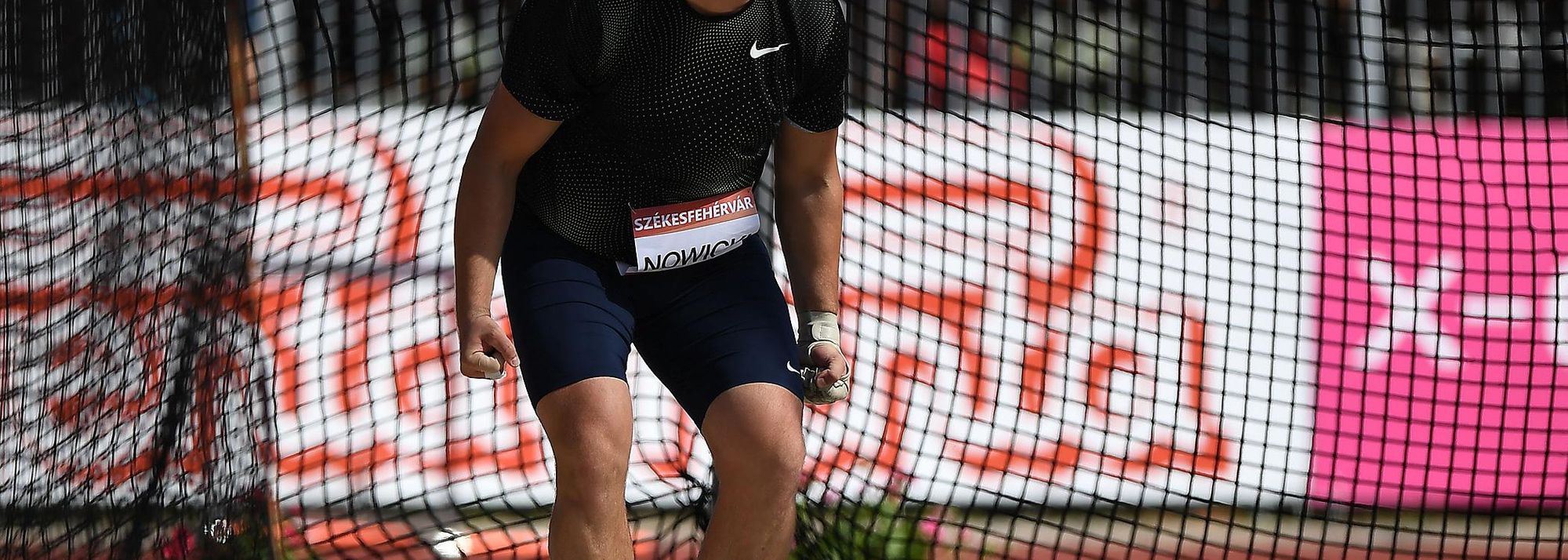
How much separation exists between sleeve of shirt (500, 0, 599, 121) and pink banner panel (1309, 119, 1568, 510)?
136 inches

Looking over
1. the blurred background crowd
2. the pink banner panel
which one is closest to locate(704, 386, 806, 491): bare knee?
the blurred background crowd

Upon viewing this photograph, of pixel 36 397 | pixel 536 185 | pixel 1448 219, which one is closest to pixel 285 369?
pixel 36 397

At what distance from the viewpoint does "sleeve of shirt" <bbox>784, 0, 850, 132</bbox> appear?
2.48 meters

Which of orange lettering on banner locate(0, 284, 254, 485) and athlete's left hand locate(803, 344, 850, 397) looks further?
orange lettering on banner locate(0, 284, 254, 485)

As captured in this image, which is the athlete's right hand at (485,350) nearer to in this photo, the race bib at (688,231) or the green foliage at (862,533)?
the race bib at (688,231)

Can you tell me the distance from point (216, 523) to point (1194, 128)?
3.49 meters

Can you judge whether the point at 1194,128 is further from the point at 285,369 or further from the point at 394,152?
the point at 285,369

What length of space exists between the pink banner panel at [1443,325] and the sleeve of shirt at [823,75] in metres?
2.96

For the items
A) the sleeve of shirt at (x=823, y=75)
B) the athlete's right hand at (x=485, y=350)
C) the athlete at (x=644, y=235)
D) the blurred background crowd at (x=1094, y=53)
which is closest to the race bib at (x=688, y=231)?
the athlete at (x=644, y=235)

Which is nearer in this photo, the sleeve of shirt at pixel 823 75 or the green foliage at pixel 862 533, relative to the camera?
the sleeve of shirt at pixel 823 75

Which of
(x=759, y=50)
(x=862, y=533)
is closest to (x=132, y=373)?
(x=759, y=50)

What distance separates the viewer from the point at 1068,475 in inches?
190

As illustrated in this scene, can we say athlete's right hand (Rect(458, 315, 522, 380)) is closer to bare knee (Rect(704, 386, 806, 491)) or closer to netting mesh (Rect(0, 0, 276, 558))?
bare knee (Rect(704, 386, 806, 491))

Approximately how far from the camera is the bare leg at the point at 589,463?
7.44 ft
